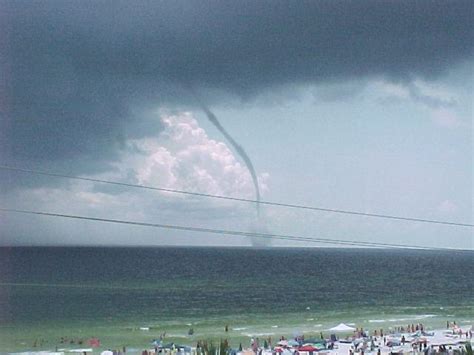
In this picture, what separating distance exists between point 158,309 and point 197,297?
23.6 ft

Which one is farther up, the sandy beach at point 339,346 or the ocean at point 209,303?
the ocean at point 209,303

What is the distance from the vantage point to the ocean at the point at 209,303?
1612 inches

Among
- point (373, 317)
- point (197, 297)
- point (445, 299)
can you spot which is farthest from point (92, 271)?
point (373, 317)

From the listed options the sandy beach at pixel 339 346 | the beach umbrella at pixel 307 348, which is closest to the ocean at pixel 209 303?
the sandy beach at pixel 339 346

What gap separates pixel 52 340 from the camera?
38.1m

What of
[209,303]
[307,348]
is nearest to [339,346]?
[307,348]

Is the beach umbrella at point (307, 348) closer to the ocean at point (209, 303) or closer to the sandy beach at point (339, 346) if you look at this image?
the sandy beach at point (339, 346)

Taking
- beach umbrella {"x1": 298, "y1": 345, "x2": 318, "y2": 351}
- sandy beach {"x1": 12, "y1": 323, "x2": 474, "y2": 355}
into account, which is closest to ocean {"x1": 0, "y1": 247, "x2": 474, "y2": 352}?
sandy beach {"x1": 12, "y1": 323, "x2": 474, "y2": 355}

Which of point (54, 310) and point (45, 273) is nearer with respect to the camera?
point (54, 310)

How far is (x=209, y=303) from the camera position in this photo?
57125mm

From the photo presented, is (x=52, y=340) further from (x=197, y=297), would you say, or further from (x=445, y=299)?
(x=445, y=299)

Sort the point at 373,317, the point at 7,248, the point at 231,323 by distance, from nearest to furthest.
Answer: the point at 231,323 < the point at 373,317 < the point at 7,248

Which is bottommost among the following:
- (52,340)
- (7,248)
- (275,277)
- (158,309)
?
(52,340)

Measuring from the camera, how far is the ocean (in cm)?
4094
